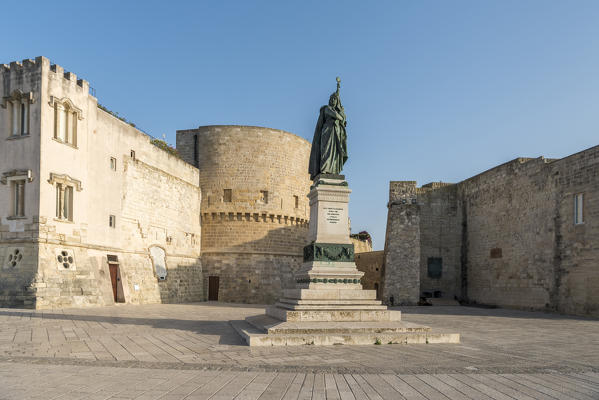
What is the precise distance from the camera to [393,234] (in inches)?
1035

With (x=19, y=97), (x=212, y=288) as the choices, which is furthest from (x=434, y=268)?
(x=19, y=97)

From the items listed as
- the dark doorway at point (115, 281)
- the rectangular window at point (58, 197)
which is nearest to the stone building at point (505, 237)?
the dark doorway at point (115, 281)

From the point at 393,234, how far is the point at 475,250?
4.74 metres

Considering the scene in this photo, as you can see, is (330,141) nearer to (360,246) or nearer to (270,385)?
(270,385)

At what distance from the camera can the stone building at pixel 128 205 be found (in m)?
17.7

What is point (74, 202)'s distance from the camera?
1914 cm

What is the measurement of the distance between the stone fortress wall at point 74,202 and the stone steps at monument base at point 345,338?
11408 millimetres

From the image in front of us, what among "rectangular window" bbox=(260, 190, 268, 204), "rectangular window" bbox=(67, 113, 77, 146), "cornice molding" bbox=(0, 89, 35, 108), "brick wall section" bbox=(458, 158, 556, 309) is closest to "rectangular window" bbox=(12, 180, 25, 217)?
"rectangular window" bbox=(67, 113, 77, 146)

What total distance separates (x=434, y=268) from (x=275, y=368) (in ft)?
76.9

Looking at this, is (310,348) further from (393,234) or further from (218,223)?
(218,223)

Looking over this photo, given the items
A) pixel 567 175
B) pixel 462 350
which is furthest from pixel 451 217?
pixel 462 350

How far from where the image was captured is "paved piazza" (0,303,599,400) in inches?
203

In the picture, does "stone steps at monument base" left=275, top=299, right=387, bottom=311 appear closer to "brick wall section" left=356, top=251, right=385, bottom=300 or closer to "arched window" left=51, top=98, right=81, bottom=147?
"arched window" left=51, top=98, right=81, bottom=147

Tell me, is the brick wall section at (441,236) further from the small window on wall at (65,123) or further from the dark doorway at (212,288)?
the small window on wall at (65,123)
